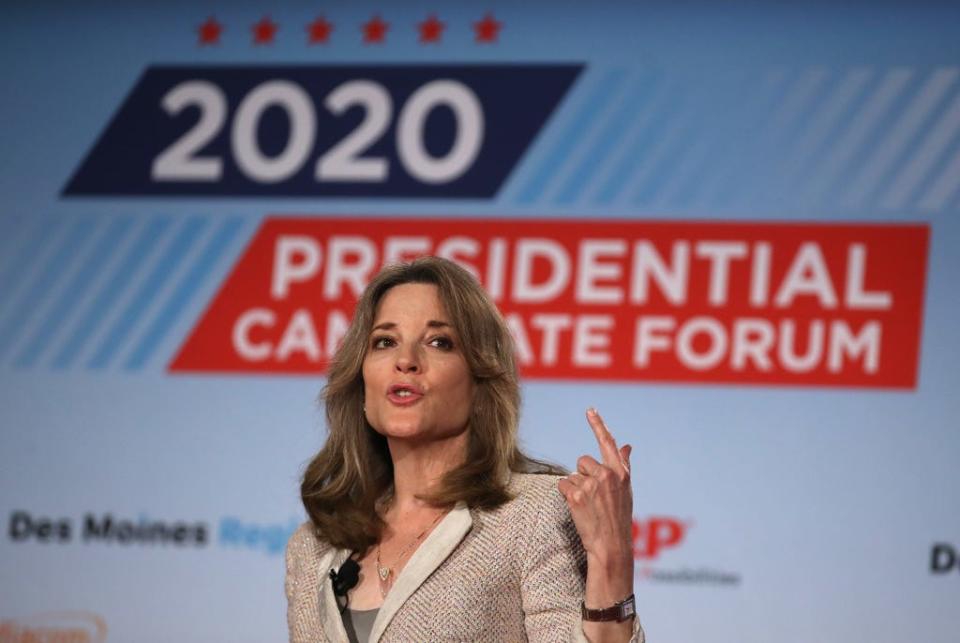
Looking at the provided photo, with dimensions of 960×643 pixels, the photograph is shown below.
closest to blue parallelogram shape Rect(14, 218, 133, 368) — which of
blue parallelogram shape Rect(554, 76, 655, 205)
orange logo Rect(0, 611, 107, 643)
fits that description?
orange logo Rect(0, 611, 107, 643)

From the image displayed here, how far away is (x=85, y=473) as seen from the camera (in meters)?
4.86

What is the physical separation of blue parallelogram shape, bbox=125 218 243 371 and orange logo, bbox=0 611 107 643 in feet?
2.83

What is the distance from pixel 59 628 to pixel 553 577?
10.1 ft

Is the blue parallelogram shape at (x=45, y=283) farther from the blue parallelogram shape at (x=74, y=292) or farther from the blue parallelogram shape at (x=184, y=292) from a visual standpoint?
the blue parallelogram shape at (x=184, y=292)

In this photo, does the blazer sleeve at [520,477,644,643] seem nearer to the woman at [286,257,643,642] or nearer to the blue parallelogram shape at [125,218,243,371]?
the woman at [286,257,643,642]

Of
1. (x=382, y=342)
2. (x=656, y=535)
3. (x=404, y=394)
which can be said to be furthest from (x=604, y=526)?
(x=656, y=535)

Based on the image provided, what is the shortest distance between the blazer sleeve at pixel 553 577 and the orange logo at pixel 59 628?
2937mm

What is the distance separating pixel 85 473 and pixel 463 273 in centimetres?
278

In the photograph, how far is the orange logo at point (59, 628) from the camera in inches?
189

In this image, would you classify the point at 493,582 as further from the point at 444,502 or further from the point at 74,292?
the point at 74,292

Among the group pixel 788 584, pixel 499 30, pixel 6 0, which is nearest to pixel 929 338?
pixel 788 584

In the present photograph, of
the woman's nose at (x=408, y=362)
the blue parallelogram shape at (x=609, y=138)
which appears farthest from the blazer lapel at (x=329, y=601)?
the blue parallelogram shape at (x=609, y=138)

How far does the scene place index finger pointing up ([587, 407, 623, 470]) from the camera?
221 centimetres

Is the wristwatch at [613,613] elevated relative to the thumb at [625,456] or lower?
lower
